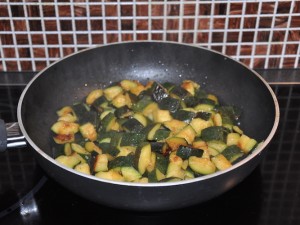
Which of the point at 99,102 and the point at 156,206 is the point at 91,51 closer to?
the point at 99,102

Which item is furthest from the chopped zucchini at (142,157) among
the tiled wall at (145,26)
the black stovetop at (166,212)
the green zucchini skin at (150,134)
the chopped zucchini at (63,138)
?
the tiled wall at (145,26)

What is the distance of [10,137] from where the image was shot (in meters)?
0.97

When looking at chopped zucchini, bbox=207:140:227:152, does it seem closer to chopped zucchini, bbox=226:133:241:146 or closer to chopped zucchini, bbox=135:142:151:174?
chopped zucchini, bbox=226:133:241:146

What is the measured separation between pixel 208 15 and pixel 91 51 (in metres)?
0.35

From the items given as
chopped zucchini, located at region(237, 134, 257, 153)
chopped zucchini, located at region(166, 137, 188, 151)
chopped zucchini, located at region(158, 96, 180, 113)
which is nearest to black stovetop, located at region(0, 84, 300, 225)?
chopped zucchini, located at region(237, 134, 257, 153)

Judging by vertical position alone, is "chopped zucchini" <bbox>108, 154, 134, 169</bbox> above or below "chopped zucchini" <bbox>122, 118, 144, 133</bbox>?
below

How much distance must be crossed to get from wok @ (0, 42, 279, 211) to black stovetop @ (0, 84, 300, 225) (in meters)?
0.07

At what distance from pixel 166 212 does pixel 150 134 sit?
0.24m

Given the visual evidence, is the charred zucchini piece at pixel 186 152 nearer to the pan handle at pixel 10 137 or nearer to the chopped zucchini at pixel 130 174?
the chopped zucchini at pixel 130 174

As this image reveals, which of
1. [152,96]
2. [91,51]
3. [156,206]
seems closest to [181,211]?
[156,206]

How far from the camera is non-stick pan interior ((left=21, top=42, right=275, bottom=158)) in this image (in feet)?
3.92

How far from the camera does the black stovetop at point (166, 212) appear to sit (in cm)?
97

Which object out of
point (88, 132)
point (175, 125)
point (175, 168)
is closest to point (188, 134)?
point (175, 125)

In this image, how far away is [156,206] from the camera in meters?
0.90
